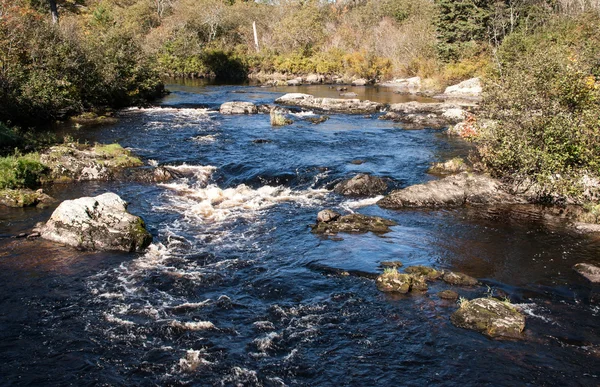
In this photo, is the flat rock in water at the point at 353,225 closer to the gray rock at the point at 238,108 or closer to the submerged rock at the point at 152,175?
the submerged rock at the point at 152,175

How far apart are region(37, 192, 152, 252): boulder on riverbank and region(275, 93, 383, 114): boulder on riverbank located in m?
30.3

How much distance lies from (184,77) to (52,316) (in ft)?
236

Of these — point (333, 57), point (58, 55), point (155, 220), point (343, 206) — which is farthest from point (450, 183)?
point (333, 57)

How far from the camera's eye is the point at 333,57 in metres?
76.4

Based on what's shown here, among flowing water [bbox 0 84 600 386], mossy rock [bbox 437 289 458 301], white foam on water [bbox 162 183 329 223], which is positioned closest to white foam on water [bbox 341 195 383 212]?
flowing water [bbox 0 84 600 386]

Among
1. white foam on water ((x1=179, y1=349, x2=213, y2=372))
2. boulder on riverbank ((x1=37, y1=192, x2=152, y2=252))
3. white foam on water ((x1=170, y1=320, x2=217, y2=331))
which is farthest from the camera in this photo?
boulder on riverbank ((x1=37, y1=192, x2=152, y2=252))

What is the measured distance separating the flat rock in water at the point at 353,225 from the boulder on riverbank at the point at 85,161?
12.0m

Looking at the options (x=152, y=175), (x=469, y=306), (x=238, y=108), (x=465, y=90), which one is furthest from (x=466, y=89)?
(x=469, y=306)

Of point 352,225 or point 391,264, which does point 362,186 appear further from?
point 391,264

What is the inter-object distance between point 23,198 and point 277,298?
1248 cm

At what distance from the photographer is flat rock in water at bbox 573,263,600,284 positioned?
14000mm

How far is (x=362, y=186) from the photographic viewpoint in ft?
73.0

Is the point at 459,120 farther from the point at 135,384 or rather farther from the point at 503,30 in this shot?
the point at 135,384

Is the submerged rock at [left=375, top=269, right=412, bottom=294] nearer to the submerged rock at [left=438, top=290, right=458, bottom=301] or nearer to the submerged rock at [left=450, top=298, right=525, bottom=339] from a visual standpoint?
the submerged rock at [left=438, top=290, right=458, bottom=301]
